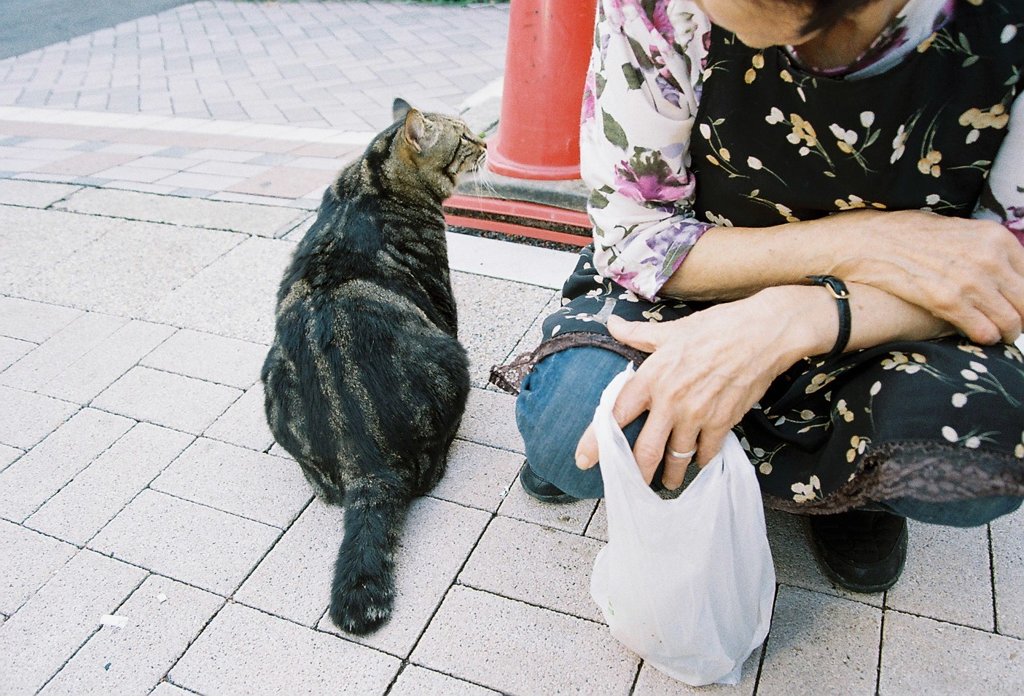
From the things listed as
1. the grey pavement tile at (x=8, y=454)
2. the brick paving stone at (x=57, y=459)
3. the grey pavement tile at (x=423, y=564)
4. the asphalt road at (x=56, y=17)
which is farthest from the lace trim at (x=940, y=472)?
the asphalt road at (x=56, y=17)

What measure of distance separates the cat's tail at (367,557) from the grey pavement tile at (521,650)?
124 millimetres

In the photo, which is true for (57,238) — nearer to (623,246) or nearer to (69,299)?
(69,299)

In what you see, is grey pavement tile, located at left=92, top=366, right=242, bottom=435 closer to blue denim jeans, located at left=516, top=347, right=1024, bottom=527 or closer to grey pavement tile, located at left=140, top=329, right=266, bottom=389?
grey pavement tile, located at left=140, top=329, right=266, bottom=389

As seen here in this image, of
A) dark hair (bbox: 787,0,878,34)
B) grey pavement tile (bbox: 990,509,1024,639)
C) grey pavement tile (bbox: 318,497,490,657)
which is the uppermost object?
dark hair (bbox: 787,0,878,34)

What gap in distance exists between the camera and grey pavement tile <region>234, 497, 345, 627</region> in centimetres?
162

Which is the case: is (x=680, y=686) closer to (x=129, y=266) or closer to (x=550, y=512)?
(x=550, y=512)

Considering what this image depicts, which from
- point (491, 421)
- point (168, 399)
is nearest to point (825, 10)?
point (491, 421)

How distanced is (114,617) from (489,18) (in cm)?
668

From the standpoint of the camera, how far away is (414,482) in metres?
1.81

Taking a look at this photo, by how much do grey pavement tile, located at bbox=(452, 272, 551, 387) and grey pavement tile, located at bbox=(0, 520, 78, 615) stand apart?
3.87 feet

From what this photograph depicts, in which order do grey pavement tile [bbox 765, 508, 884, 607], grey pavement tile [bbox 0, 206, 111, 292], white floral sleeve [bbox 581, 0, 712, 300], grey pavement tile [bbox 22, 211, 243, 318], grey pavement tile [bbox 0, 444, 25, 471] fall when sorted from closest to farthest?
white floral sleeve [bbox 581, 0, 712, 300]
grey pavement tile [bbox 765, 508, 884, 607]
grey pavement tile [bbox 0, 444, 25, 471]
grey pavement tile [bbox 22, 211, 243, 318]
grey pavement tile [bbox 0, 206, 111, 292]

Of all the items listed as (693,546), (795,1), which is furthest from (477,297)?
(795,1)

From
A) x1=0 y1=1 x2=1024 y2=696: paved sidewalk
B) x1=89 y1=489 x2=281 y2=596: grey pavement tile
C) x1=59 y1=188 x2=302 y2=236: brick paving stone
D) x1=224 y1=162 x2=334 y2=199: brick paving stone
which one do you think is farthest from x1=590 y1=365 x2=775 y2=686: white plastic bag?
x1=224 y1=162 x2=334 y2=199: brick paving stone

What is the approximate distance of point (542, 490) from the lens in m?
1.83
